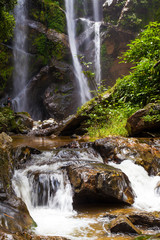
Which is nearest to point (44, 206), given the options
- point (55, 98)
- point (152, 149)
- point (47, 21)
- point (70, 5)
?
point (152, 149)

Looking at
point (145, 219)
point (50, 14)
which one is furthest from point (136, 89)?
point (50, 14)

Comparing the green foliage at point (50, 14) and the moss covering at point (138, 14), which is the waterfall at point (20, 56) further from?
the moss covering at point (138, 14)

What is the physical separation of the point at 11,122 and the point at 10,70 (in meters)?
7.93

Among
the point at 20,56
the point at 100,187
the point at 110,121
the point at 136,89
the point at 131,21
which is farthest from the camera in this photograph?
the point at 131,21

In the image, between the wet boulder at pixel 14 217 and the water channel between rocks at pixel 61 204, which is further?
the water channel between rocks at pixel 61 204

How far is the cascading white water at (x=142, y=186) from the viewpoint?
12.1 feet

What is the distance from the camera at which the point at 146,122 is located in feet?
20.6

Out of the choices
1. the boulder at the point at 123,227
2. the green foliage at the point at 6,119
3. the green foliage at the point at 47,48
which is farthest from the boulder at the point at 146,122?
the green foliage at the point at 47,48

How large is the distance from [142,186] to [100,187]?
1.15 m

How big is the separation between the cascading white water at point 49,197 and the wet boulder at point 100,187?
205 mm

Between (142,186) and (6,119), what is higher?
(6,119)

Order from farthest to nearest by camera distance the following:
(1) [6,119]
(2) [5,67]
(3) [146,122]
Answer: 1. (2) [5,67]
2. (1) [6,119]
3. (3) [146,122]

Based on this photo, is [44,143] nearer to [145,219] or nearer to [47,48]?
[145,219]

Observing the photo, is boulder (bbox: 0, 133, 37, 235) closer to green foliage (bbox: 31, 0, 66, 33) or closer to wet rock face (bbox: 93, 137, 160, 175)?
wet rock face (bbox: 93, 137, 160, 175)
